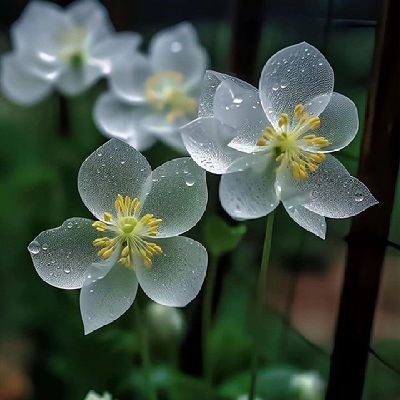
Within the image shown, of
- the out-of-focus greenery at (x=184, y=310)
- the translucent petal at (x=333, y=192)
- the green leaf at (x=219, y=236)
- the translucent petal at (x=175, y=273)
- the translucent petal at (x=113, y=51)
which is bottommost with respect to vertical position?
the out-of-focus greenery at (x=184, y=310)

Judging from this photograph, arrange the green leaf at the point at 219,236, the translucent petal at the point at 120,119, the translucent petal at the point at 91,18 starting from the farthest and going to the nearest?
the translucent petal at the point at 91,18 → the translucent petal at the point at 120,119 → the green leaf at the point at 219,236

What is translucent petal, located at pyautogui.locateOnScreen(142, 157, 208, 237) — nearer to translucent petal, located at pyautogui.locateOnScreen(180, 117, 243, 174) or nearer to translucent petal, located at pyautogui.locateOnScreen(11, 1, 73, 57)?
translucent petal, located at pyautogui.locateOnScreen(180, 117, 243, 174)

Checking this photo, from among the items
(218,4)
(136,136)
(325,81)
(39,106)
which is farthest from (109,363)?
(39,106)

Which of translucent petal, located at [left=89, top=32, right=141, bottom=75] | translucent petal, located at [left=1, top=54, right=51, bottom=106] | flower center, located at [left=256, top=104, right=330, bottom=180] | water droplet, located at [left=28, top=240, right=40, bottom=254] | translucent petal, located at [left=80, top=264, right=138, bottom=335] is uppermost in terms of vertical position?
flower center, located at [left=256, top=104, right=330, bottom=180]

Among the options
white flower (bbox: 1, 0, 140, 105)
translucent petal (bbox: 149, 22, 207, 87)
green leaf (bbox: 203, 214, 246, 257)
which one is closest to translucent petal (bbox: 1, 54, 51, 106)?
white flower (bbox: 1, 0, 140, 105)

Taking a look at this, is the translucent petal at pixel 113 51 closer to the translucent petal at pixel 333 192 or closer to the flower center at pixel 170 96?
the flower center at pixel 170 96

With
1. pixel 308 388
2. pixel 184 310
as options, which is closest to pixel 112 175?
pixel 308 388

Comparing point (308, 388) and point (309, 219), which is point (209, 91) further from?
point (308, 388)

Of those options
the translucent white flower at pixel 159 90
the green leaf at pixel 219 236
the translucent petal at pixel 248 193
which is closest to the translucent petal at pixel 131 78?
the translucent white flower at pixel 159 90
